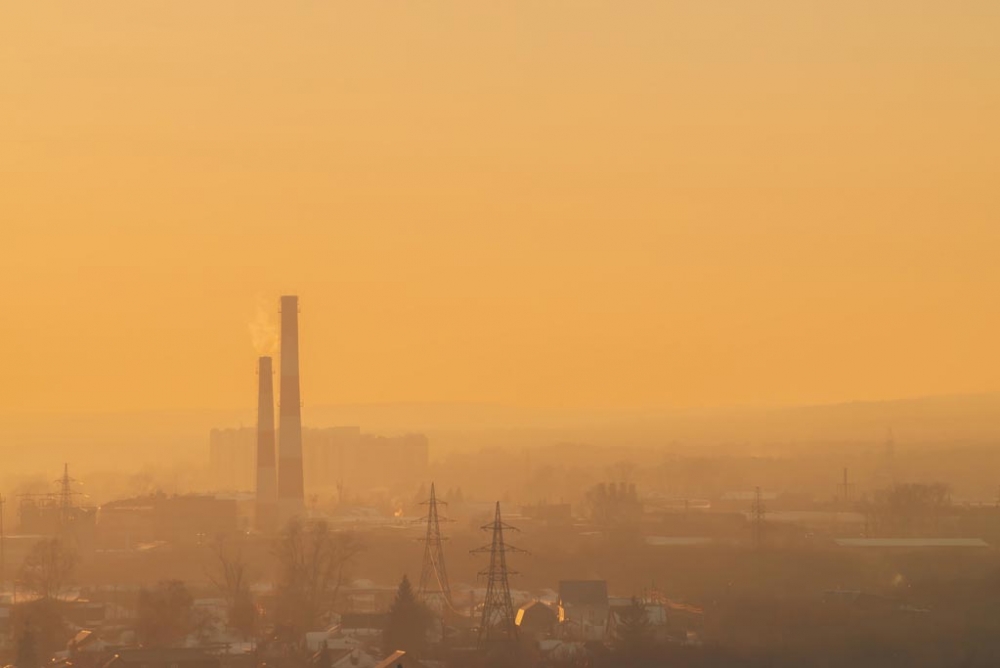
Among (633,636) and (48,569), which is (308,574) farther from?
(633,636)

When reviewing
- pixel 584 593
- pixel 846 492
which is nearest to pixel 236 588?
pixel 584 593

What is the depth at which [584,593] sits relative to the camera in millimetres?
32031

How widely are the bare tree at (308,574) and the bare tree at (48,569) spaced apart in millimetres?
3887

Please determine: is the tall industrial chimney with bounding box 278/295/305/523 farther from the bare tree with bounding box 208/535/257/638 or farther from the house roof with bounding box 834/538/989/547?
the house roof with bounding box 834/538/989/547

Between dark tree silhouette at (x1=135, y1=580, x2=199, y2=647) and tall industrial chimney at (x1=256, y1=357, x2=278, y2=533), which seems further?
tall industrial chimney at (x1=256, y1=357, x2=278, y2=533)

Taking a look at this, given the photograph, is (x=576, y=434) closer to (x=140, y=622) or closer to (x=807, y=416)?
(x=807, y=416)

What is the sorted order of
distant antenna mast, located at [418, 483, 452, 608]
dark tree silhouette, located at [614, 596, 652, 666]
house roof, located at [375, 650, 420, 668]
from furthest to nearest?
distant antenna mast, located at [418, 483, 452, 608] → dark tree silhouette, located at [614, 596, 652, 666] → house roof, located at [375, 650, 420, 668]

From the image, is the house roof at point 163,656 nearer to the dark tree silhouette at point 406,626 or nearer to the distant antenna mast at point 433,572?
the dark tree silhouette at point 406,626

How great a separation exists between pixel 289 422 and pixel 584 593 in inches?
654

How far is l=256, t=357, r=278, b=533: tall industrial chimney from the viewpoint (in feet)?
154

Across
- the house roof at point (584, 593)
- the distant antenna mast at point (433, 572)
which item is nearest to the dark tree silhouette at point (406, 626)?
the house roof at point (584, 593)

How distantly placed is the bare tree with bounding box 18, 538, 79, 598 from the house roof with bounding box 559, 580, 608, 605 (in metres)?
8.42

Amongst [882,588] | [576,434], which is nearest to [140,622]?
[882,588]

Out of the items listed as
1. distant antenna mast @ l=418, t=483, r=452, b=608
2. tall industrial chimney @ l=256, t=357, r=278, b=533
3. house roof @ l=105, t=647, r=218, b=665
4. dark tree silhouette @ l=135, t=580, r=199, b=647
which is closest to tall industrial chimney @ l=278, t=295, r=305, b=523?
tall industrial chimney @ l=256, t=357, r=278, b=533
